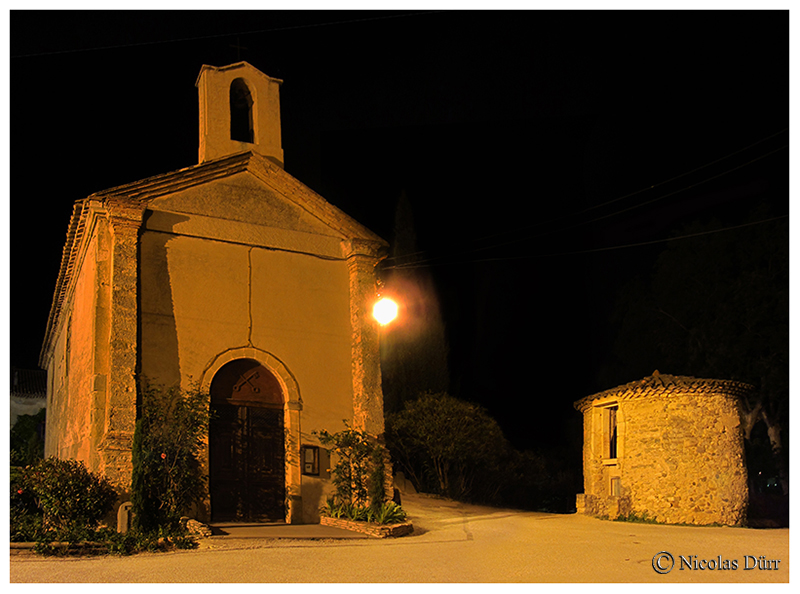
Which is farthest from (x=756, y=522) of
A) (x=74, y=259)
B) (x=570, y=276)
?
(x=570, y=276)

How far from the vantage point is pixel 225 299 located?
1377 centimetres

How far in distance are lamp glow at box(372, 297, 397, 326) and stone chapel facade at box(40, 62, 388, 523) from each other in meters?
0.32

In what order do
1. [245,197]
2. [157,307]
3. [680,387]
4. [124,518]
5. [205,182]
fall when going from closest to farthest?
[124,518] → [157,307] → [205,182] → [245,197] → [680,387]

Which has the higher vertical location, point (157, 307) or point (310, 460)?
point (157, 307)

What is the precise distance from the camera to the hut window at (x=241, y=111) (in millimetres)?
15500

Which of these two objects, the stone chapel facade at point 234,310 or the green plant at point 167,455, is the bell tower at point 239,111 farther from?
the green plant at point 167,455

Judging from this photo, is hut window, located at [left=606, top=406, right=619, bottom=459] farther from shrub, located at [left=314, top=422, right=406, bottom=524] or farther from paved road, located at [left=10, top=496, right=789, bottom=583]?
shrub, located at [left=314, top=422, right=406, bottom=524]

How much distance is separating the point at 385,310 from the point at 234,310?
266 cm

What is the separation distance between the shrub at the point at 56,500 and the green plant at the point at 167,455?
23.5 inches

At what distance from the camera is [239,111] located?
1580cm

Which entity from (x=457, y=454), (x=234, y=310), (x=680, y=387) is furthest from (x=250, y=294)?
(x=457, y=454)

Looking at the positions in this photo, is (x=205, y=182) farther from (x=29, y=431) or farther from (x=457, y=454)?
(x=29, y=431)

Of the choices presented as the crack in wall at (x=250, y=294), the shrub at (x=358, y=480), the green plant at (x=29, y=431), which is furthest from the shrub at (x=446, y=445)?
the green plant at (x=29, y=431)

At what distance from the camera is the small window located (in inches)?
546
